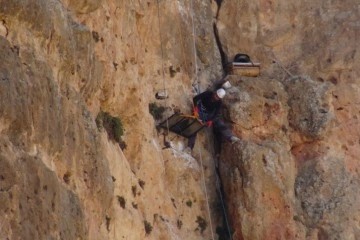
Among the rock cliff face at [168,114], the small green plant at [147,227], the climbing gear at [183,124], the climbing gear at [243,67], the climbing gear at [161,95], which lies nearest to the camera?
the rock cliff face at [168,114]

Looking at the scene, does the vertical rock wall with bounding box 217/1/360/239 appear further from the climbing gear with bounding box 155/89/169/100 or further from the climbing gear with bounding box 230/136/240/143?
the climbing gear with bounding box 155/89/169/100

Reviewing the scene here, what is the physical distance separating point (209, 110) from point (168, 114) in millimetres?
1581

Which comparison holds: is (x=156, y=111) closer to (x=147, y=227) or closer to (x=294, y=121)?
(x=147, y=227)

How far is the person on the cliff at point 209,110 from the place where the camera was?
93.8ft

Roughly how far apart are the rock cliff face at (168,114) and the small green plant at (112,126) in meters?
0.24

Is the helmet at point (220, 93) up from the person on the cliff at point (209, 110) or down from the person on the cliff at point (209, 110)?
up

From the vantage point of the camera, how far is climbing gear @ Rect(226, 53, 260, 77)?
3153 cm

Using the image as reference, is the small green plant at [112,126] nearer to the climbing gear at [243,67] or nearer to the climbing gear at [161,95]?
the climbing gear at [161,95]

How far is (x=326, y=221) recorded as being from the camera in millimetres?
29406

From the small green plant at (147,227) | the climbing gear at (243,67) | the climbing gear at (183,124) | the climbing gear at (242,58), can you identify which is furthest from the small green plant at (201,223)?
the climbing gear at (242,58)

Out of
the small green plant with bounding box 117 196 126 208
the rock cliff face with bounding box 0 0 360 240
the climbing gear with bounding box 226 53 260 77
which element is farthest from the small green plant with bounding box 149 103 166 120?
the small green plant with bounding box 117 196 126 208

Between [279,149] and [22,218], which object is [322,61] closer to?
[279,149]

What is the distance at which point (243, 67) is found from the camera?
104 feet

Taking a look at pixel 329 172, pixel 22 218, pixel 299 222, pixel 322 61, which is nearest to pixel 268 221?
pixel 299 222
